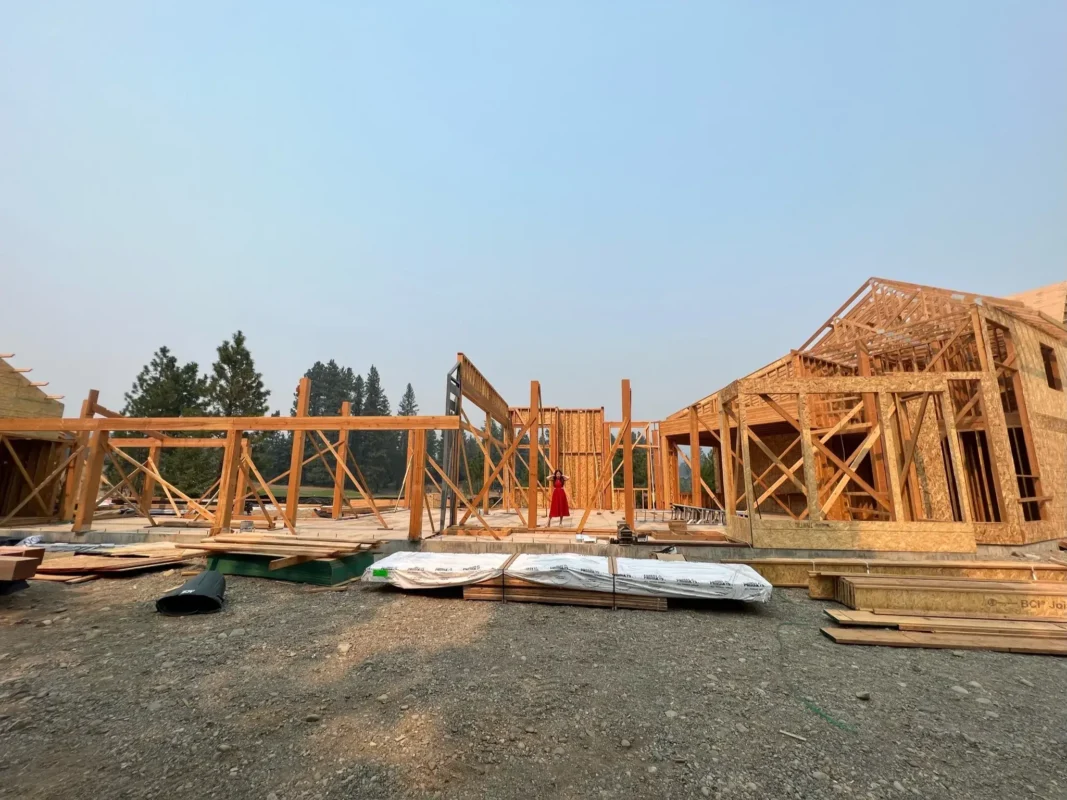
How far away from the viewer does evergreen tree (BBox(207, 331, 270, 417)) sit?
31453mm

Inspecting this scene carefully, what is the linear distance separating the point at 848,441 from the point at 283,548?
1621 cm

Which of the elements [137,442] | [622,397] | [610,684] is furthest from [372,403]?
[610,684]

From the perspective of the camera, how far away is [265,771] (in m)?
2.73

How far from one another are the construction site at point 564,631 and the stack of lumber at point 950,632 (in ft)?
0.11

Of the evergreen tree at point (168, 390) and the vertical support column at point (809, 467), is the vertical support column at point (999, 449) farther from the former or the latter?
the evergreen tree at point (168, 390)

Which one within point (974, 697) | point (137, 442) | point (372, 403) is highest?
point (372, 403)

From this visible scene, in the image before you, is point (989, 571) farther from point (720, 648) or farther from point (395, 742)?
point (395, 742)

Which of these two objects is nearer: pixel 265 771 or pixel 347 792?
pixel 347 792

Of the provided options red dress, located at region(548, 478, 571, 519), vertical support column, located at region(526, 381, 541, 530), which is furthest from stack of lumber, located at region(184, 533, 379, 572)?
red dress, located at region(548, 478, 571, 519)

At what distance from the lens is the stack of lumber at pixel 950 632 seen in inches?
200

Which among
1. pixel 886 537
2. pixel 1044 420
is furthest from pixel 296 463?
pixel 1044 420

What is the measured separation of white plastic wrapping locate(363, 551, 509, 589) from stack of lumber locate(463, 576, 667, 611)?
0.17 meters

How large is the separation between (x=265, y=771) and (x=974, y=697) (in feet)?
17.8

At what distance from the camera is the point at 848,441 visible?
49.6 ft
